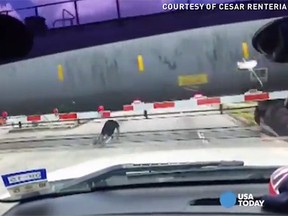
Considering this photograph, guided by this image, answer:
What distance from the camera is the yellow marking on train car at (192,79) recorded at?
2.07 m

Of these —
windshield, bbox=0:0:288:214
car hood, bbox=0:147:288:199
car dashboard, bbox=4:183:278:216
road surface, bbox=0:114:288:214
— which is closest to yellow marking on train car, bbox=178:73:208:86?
windshield, bbox=0:0:288:214

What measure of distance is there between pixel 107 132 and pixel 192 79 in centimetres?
41

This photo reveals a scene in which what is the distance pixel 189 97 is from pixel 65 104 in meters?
0.50

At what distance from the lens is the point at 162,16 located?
2.01 meters

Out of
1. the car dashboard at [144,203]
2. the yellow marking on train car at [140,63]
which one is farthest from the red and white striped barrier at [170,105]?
the car dashboard at [144,203]

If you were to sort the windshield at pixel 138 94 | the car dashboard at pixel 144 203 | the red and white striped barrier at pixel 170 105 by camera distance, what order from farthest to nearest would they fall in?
the red and white striped barrier at pixel 170 105, the windshield at pixel 138 94, the car dashboard at pixel 144 203

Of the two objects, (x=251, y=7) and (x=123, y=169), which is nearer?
(x=251, y=7)

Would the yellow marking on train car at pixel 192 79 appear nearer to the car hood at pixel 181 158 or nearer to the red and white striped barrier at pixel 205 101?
the red and white striped barrier at pixel 205 101

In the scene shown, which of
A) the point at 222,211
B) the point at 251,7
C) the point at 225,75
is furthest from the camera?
the point at 225,75

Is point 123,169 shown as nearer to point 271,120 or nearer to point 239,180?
point 239,180

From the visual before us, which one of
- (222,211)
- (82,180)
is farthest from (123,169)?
(222,211)

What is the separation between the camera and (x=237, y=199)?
1.87 metres

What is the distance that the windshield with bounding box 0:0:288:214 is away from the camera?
202 cm

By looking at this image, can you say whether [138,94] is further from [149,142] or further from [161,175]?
[161,175]
